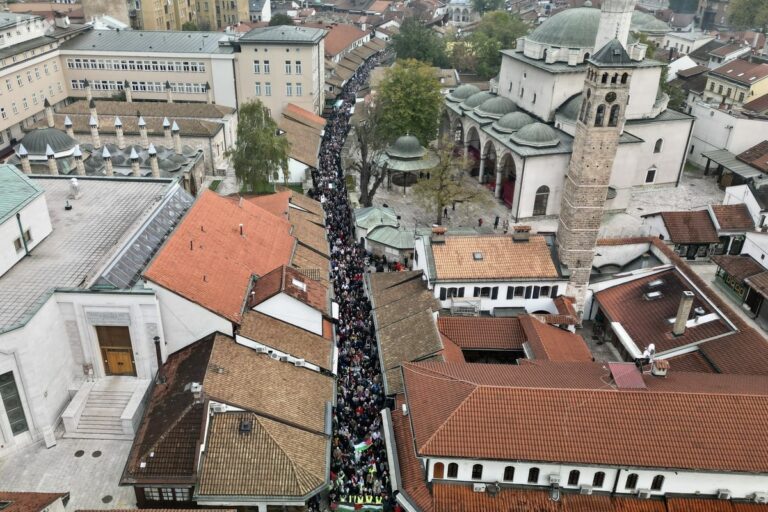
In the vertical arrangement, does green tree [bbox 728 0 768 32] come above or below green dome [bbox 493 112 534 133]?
above

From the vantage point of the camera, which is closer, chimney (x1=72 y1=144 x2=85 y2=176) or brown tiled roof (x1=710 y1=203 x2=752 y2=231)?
chimney (x1=72 y1=144 x2=85 y2=176)

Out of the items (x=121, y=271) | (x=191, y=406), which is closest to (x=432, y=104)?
(x=121, y=271)

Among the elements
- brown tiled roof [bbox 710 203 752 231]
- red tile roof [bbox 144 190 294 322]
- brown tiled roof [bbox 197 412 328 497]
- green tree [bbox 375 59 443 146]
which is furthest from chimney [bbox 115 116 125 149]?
brown tiled roof [bbox 710 203 752 231]

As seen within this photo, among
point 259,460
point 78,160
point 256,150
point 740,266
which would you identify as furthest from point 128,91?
point 740,266

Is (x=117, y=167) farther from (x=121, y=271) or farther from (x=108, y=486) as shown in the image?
(x=108, y=486)

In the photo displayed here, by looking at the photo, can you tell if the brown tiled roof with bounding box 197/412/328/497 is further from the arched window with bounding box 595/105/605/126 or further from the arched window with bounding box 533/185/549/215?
the arched window with bounding box 533/185/549/215

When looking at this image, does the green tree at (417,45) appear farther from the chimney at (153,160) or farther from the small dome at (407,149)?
the chimney at (153,160)
